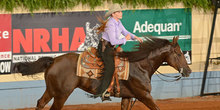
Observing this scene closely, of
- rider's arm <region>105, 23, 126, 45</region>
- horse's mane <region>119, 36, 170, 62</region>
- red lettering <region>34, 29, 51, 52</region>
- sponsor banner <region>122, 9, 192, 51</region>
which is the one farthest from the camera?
sponsor banner <region>122, 9, 192, 51</region>

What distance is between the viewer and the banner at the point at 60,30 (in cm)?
870

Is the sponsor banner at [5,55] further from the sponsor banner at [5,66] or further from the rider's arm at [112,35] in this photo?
the rider's arm at [112,35]

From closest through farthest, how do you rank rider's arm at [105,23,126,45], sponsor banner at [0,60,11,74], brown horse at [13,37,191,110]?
rider's arm at [105,23,126,45]
brown horse at [13,37,191,110]
sponsor banner at [0,60,11,74]

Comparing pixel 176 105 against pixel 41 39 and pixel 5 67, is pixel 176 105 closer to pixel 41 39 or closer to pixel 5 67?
pixel 41 39

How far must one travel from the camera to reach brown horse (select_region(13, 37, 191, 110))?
20.1 ft

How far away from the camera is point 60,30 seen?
8.95 meters

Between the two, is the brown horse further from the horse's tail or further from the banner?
the banner

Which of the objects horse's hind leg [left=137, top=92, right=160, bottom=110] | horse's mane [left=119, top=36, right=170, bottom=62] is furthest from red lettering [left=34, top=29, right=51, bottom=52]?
horse's hind leg [left=137, top=92, right=160, bottom=110]

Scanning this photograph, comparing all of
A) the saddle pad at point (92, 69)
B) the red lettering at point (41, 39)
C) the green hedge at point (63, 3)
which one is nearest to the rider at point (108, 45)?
the saddle pad at point (92, 69)

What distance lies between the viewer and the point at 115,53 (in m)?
6.19

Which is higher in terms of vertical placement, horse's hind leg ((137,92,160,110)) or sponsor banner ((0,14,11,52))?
sponsor banner ((0,14,11,52))

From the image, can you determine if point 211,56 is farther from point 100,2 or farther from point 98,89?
point 98,89

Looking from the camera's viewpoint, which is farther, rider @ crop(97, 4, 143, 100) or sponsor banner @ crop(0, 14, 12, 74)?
sponsor banner @ crop(0, 14, 12, 74)

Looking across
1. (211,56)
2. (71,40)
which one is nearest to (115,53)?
(71,40)
